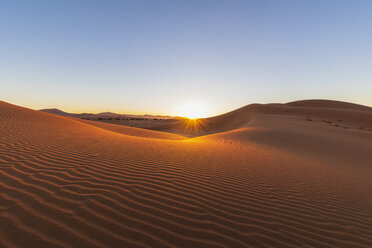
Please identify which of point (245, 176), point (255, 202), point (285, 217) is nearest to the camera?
point (285, 217)

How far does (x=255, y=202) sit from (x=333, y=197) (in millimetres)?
2189

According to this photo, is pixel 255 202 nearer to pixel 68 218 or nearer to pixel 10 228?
pixel 68 218

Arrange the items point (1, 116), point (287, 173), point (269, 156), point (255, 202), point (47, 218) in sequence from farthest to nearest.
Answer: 1. point (1, 116)
2. point (269, 156)
3. point (287, 173)
4. point (255, 202)
5. point (47, 218)

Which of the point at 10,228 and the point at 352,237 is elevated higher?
the point at 10,228

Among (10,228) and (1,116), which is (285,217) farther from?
(1,116)

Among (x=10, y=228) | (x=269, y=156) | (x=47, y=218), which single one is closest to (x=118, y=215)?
(x=47, y=218)

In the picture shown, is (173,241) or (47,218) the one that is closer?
(173,241)

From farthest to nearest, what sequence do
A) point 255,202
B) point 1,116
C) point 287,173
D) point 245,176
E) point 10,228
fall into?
point 1,116
point 287,173
point 245,176
point 255,202
point 10,228

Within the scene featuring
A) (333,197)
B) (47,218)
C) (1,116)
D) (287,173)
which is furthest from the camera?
(1,116)

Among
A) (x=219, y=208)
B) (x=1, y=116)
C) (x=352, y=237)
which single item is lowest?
(x=352, y=237)

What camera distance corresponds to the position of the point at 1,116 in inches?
371

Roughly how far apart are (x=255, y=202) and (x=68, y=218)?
3258 millimetres

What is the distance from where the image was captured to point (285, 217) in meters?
2.94

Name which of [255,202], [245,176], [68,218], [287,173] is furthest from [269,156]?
[68,218]
